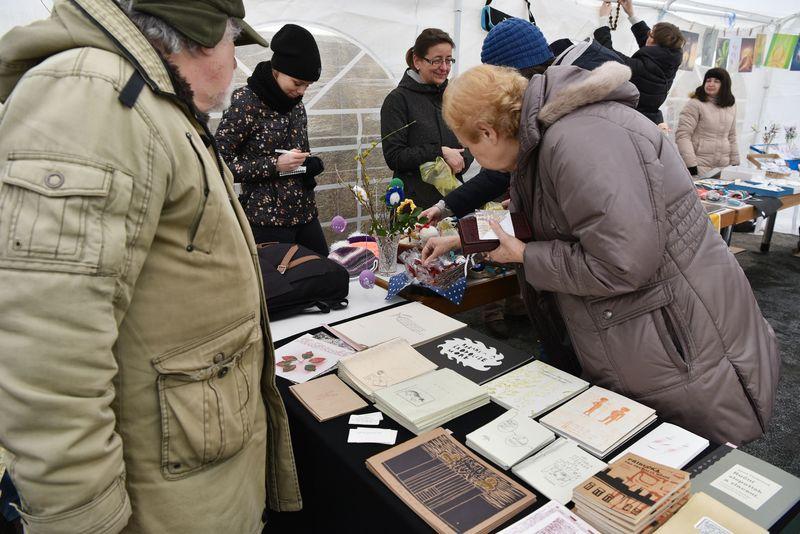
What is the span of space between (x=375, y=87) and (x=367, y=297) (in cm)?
252

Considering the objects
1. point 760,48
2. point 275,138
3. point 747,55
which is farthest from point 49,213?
point 760,48

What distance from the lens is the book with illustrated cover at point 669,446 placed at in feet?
3.42

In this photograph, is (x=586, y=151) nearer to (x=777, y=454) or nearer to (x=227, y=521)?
(x=227, y=521)

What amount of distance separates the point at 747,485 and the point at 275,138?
211cm

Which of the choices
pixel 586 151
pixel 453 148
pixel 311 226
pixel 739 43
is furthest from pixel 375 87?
pixel 739 43

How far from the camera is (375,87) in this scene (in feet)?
13.1

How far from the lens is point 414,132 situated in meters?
2.96

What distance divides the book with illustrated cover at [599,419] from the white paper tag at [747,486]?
191mm

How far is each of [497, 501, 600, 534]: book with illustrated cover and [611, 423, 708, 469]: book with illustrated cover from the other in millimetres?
184

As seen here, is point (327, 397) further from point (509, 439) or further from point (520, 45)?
point (520, 45)

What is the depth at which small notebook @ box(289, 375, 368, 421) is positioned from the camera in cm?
122

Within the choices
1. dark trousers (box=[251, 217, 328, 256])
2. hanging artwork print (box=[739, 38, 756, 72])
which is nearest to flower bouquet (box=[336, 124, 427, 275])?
dark trousers (box=[251, 217, 328, 256])

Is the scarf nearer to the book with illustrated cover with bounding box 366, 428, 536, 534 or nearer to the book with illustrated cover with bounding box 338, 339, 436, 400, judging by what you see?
the book with illustrated cover with bounding box 338, 339, 436, 400

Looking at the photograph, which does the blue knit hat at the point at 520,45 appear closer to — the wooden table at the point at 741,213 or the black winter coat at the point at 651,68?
the black winter coat at the point at 651,68
